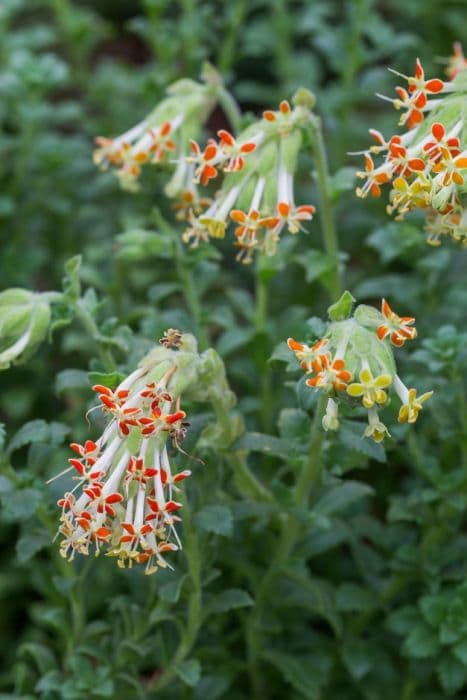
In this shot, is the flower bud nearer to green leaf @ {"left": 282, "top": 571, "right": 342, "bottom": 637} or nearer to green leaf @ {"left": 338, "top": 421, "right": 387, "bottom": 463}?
green leaf @ {"left": 338, "top": 421, "right": 387, "bottom": 463}

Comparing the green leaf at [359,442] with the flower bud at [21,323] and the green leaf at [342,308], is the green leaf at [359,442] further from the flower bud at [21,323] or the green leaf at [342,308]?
the flower bud at [21,323]

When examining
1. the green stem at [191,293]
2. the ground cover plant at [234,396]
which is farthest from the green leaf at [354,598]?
the green stem at [191,293]

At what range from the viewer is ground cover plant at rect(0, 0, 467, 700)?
5.87 ft

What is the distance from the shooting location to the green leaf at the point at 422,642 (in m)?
2.24

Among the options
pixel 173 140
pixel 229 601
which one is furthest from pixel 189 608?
pixel 173 140

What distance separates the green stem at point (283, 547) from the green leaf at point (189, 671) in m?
0.24

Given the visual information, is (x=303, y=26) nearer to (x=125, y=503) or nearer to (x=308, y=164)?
(x=308, y=164)

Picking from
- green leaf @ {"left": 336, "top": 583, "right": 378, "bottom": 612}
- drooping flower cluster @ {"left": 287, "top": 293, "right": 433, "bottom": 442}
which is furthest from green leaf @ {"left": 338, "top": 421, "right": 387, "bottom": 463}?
green leaf @ {"left": 336, "top": 583, "right": 378, "bottom": 612}

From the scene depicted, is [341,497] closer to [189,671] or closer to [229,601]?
[229,601]

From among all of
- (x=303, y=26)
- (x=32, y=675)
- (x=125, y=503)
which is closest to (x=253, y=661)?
(x=32, y=675)

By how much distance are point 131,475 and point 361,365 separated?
418mm

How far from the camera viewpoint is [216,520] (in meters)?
2.00

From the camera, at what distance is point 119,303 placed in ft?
9.73

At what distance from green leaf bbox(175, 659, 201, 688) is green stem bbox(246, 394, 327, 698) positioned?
0.78 ft
